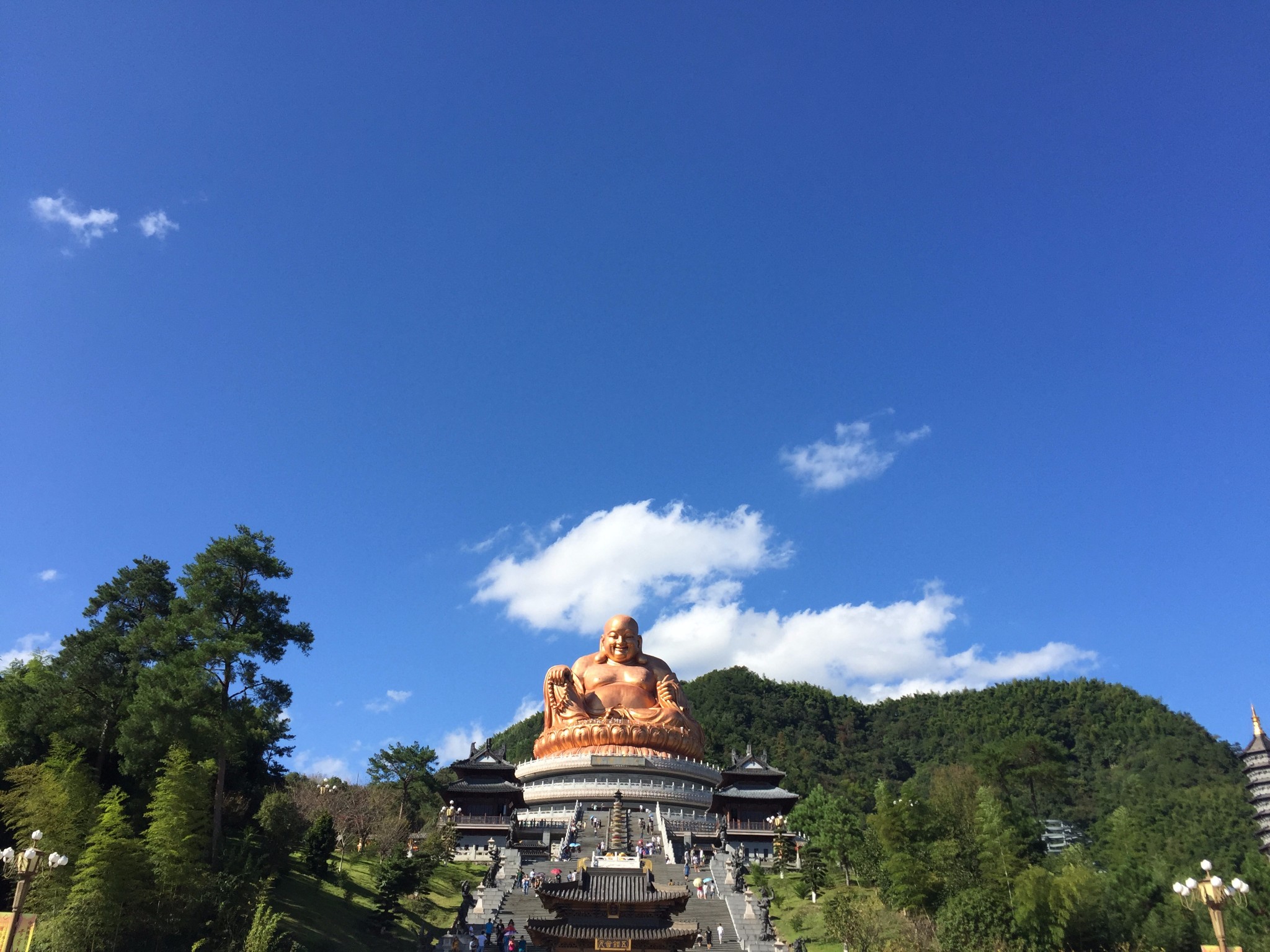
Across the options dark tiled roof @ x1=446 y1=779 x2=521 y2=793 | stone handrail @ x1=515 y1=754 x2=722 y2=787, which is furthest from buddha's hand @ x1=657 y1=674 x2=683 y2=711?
dark tiled roof @ x1=446 y1=779 x2=521 y2=793

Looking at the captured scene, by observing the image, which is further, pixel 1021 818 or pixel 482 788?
pixel 482 788

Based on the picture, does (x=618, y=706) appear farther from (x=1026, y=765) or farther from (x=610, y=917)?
(x=610, y=917)

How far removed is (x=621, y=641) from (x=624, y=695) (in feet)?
11.5

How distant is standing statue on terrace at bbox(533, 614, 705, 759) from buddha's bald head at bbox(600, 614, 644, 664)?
→ 0.11 ft

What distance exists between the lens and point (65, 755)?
21.9 metres

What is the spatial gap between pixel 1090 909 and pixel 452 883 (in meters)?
19.5

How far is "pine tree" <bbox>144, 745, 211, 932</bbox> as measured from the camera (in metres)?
19.2

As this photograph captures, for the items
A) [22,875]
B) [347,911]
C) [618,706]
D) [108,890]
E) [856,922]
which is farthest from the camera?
[618,706]

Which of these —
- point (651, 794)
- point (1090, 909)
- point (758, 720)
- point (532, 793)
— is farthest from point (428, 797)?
point (758, 720)

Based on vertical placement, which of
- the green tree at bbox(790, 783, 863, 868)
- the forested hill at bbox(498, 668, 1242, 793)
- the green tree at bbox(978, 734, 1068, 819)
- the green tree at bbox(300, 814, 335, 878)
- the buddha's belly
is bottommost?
the green tree at bbox(300, 814, 335, 878)

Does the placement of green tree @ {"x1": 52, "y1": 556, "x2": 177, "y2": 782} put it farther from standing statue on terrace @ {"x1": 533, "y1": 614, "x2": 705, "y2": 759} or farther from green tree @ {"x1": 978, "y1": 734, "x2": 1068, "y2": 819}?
green tree @ {"x1": 978, "y1": 734, "x2": 1068, "y2": 819}

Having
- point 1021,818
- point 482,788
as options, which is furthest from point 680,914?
point 482,788

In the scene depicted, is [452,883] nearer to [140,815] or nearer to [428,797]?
[140,815]

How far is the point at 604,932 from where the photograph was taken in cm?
1784
